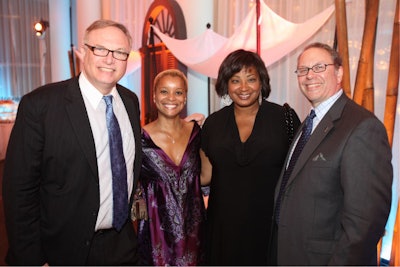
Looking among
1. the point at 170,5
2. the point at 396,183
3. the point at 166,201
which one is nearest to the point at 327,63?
the point at 166,201

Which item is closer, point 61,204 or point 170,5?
point 61,204

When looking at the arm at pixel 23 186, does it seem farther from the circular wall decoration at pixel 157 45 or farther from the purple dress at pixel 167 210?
the circular wall decoration at pixel 157 45

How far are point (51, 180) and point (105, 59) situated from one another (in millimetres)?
537

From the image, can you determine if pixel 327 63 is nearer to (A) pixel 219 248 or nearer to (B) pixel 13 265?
(A) pixel 219 248

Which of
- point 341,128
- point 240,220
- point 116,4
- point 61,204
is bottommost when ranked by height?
point 240,220

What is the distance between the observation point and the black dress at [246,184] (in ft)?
6.55

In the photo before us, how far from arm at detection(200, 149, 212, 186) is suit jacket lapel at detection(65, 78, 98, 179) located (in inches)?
35.6

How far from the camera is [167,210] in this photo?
2.05 meters

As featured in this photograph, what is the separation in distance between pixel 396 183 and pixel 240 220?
5.42 ft

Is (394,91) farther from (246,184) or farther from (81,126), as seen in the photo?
(81,126)

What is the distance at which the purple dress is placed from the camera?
2045 millimetres

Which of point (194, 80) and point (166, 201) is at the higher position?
point (194, 80)

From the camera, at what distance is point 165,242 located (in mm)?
2068

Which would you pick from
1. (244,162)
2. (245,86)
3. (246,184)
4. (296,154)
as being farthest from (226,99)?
(296,154)
